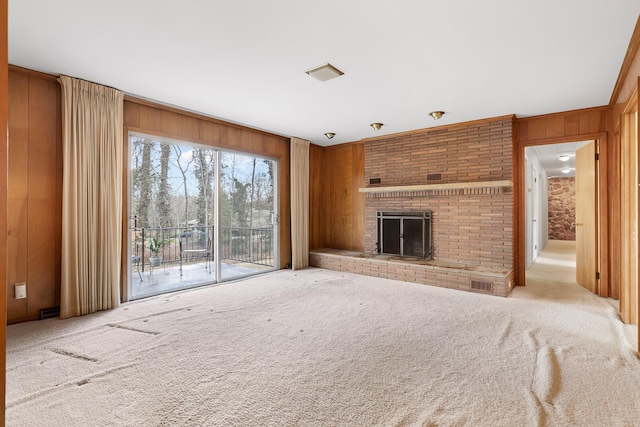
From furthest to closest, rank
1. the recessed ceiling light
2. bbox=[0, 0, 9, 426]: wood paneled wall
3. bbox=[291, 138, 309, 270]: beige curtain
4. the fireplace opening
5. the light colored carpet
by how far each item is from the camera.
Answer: bbox=[291, 138, 309, 270]: beige curtain → the fireplace opening → the recessed ceiling light → the light colored carpet → bbox=[0, 0, 9, 426]: wood paneled wall

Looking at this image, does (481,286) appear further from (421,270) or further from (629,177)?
(629,177)

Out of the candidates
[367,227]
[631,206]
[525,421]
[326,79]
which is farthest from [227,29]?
[367,227]

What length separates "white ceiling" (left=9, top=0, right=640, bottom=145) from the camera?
6.70ft

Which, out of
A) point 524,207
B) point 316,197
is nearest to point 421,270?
point 524,207

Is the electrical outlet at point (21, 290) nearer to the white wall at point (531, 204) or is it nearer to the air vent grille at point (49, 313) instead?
the air vent grille at point (49, 313)

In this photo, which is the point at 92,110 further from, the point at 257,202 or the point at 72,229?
the point at 257,202

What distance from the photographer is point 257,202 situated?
17.3 feet

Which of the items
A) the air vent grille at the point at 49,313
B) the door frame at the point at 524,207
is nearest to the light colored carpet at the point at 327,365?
the air vent grille at the point at 49,313

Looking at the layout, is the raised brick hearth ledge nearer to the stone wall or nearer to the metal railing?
the metal railing

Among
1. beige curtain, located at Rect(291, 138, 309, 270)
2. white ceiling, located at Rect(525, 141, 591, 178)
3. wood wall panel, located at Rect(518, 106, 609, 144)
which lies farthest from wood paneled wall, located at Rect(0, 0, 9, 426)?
white ceiling, located at Rect(525, 141, 591, 178)

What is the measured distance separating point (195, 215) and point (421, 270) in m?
3.38

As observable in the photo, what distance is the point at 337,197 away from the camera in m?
6.32

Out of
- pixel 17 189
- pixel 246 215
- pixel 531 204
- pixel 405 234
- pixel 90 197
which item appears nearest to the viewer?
pixel 17 189

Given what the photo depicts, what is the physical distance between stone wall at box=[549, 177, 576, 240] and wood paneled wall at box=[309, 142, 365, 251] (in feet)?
29.2
